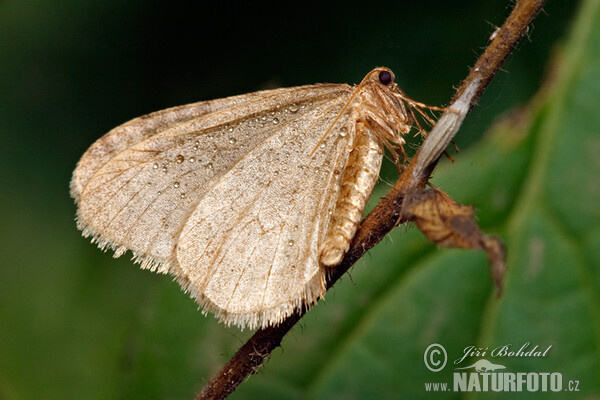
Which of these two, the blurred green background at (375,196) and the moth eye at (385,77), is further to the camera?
the blurred green background at (375,196)

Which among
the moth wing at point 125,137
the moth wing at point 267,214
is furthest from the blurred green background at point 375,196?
the moth wing at point 125,137

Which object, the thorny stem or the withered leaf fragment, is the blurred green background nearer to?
the thorny stem

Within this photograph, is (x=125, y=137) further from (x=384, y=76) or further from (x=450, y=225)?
(x=450, y=225)

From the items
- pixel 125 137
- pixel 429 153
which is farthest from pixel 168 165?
pixel 429 153

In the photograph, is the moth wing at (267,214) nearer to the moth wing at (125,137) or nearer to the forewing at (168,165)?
the forewing at (168,165)

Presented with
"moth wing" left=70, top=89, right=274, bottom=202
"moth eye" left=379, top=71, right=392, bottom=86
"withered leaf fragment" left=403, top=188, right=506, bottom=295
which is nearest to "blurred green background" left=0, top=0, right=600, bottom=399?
"moth eye" left=379, top=71, right=392, bottom=86

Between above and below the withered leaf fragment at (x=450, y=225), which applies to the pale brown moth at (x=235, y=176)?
below
